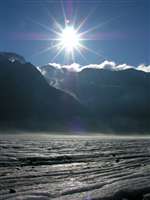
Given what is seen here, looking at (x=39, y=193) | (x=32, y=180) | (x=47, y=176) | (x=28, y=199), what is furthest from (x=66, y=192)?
(x=47, y=176)

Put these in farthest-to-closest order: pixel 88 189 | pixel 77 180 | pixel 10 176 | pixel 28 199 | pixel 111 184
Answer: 1. pixel 10 176
2. pixel 77 180
3. pixel 111 184
4. pixel 88 189
5. pixel 28 199

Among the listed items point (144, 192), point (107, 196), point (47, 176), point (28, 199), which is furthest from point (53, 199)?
point (47, 176)

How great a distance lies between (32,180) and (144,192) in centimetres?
634

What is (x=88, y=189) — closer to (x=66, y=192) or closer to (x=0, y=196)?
(x=66, y=192)

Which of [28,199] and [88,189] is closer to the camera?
[28,199]

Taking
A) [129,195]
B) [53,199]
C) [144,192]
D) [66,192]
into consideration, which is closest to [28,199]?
[53,199]

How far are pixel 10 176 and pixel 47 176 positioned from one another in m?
2.10

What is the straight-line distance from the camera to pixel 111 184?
15.6 metres

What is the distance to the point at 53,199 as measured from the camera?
40.6ft

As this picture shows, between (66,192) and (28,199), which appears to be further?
(66,192)

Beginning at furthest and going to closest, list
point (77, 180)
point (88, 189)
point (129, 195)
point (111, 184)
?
point (77, 180) → point (111, 184) → point (88, 189) → point (129, 195)

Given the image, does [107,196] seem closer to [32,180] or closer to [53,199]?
[53,199]

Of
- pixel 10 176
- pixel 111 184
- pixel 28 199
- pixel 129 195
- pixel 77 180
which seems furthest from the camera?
pixel 10 176

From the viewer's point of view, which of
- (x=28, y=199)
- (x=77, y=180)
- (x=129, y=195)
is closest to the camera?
(x=28, y=199)
